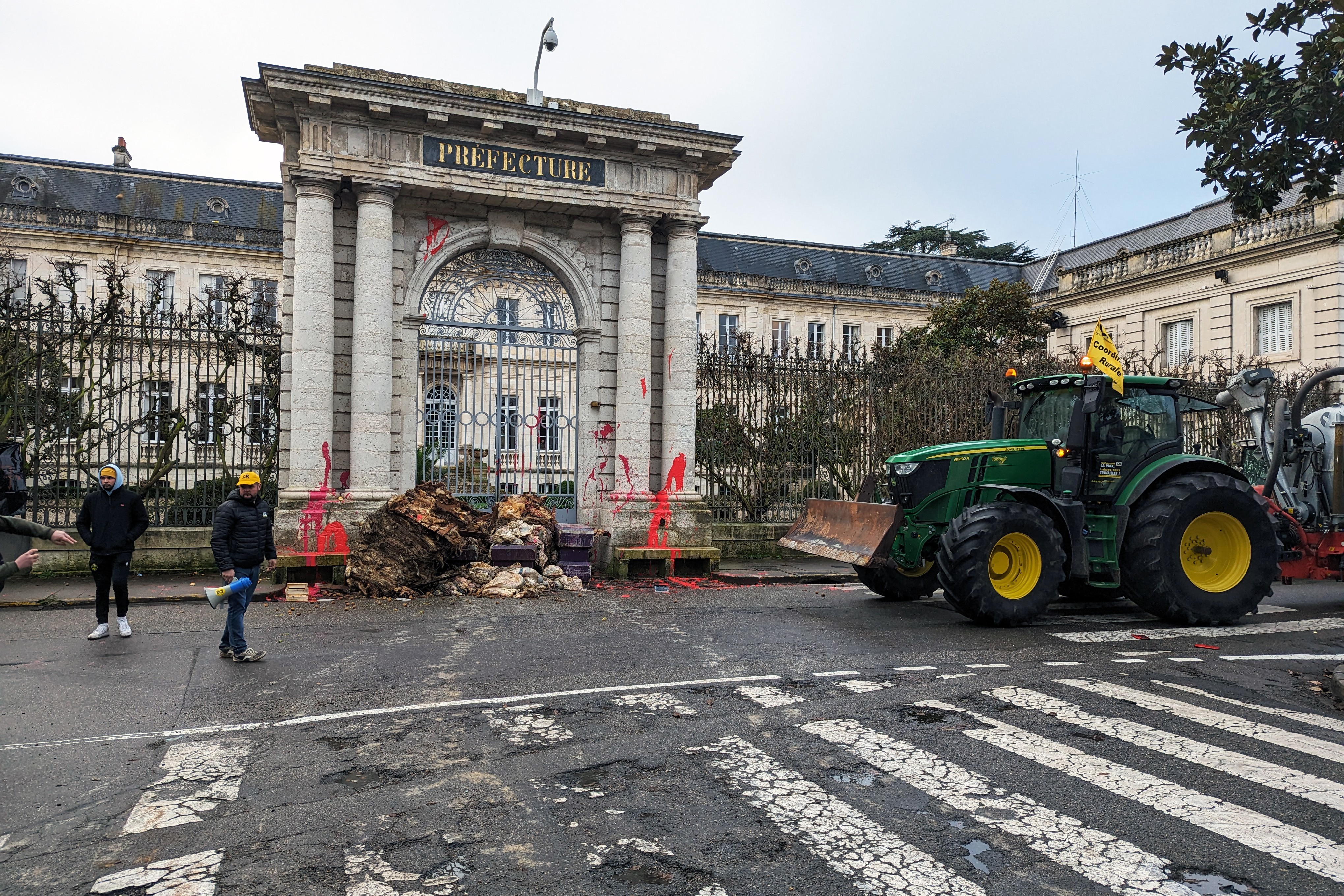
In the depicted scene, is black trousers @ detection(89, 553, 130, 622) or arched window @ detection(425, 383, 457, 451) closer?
black trousers @ detection(89, 553, 130, 622)

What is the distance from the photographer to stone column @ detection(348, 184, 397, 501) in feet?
42.3

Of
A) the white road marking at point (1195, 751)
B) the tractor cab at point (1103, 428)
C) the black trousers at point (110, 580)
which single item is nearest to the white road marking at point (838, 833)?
the white road marking at point (1195, 751)

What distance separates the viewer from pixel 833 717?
587 centimetres

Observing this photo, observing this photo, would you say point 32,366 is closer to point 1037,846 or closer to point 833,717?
point 833,717

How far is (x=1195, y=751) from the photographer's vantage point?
17.0 ft

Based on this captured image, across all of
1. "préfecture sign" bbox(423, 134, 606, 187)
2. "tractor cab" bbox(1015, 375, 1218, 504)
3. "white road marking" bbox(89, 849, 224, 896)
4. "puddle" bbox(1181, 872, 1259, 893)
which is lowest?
"white road marking" bbox(89, 849, 224, 896)

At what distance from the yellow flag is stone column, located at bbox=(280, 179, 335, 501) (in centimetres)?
997

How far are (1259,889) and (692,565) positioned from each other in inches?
435

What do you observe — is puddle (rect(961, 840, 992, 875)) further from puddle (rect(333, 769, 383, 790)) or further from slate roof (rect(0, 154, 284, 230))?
slate roof (rect(0, 154, 284, 230))

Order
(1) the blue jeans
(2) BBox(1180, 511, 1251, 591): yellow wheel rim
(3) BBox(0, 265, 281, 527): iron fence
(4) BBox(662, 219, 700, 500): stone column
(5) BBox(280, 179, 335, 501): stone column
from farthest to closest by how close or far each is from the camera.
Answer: (4) BBox(662, 219, 700, 500): stone column → (3) BBox(0, 265, 281, 527): iron fence → (5) BBox(280, 179, 335, 501): stone column → (2) BBox(1180, 511, 1251, 591): yellow wheel rim → (1) the blue jeans

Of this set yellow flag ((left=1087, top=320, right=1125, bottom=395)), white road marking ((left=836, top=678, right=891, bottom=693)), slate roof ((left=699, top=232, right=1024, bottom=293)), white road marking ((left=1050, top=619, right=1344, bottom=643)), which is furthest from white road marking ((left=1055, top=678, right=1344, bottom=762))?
slate roof ((left=699, top=232, right=1024, bottom=293))

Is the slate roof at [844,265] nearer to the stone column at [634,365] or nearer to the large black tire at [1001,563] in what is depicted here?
the stone column at [634,365]

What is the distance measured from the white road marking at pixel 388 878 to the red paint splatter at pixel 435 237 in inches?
440

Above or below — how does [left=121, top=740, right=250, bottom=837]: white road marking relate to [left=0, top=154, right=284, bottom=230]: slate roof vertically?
below
